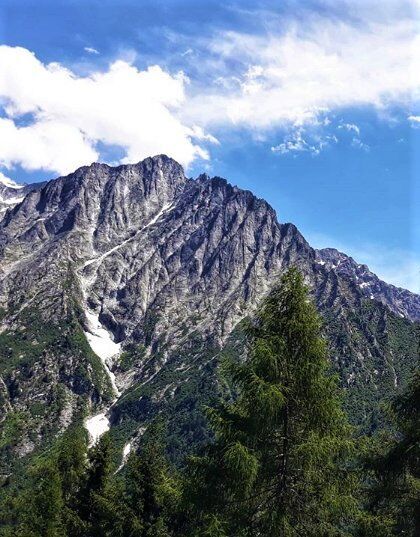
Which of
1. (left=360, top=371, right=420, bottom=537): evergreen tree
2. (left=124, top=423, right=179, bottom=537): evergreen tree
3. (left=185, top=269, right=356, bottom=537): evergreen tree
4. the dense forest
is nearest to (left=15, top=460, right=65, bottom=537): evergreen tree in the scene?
(left=124, top=423, right=179, bottom=537): evergreen tree

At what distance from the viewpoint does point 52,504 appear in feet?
130

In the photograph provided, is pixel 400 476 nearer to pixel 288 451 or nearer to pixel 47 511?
pixel 288 451

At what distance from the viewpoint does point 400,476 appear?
64.1 ft

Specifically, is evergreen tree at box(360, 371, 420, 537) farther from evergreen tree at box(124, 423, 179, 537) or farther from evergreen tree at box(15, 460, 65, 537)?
evergreen tree at box(15, 460, 65, 537)

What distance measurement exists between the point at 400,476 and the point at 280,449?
645 centimetres

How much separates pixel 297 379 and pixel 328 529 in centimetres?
462

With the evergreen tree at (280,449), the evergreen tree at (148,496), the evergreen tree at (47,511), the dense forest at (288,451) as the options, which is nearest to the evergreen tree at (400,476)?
the dense forest at (288,451)

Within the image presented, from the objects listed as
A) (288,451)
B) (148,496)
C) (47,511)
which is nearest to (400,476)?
(288,451)

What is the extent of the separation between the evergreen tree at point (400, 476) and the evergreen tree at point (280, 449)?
8.58 feet

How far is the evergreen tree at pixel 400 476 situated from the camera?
1822 centimetres

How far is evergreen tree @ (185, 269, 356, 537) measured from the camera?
15297 millimetres

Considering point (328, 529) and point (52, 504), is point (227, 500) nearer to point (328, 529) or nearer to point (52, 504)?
point (328, 529)

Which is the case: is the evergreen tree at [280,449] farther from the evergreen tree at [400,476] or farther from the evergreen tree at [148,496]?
the evergreen tree at [148,496]

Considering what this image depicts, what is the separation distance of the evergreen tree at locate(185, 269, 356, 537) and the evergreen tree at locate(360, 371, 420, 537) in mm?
2614
